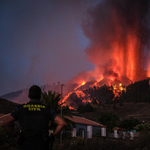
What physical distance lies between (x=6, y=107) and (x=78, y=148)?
1388 inches

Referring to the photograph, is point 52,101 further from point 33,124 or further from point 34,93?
point 33,124

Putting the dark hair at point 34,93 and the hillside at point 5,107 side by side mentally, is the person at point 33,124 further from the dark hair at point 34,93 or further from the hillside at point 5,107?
the hillside at point 5,107

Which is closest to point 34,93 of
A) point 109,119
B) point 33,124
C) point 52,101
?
point 33,124

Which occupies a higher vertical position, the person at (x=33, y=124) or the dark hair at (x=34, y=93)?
the dark hair at (x=34, y=93)

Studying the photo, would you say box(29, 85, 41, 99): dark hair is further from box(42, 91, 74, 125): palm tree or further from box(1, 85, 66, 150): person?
box(42, 91, 74, 125): palm tree

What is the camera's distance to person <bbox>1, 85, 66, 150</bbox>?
A: 3.27m

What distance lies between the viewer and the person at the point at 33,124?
10.7ft

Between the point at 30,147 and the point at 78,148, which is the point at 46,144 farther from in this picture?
the point at 78,148

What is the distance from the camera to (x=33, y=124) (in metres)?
3.31

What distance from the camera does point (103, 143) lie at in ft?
54.7

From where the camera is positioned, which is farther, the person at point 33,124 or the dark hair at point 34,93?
the dark hair at point 34,93

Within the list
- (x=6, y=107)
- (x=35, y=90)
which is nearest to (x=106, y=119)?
(x=6, y=107)

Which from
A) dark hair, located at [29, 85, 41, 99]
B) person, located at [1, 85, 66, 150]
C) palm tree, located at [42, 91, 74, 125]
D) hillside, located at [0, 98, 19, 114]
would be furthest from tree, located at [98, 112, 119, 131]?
person, located at [1, 85, 66, 150]

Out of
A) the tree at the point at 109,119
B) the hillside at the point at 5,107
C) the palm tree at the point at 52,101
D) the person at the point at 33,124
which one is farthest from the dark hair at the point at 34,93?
the tree at the point at 109,119
